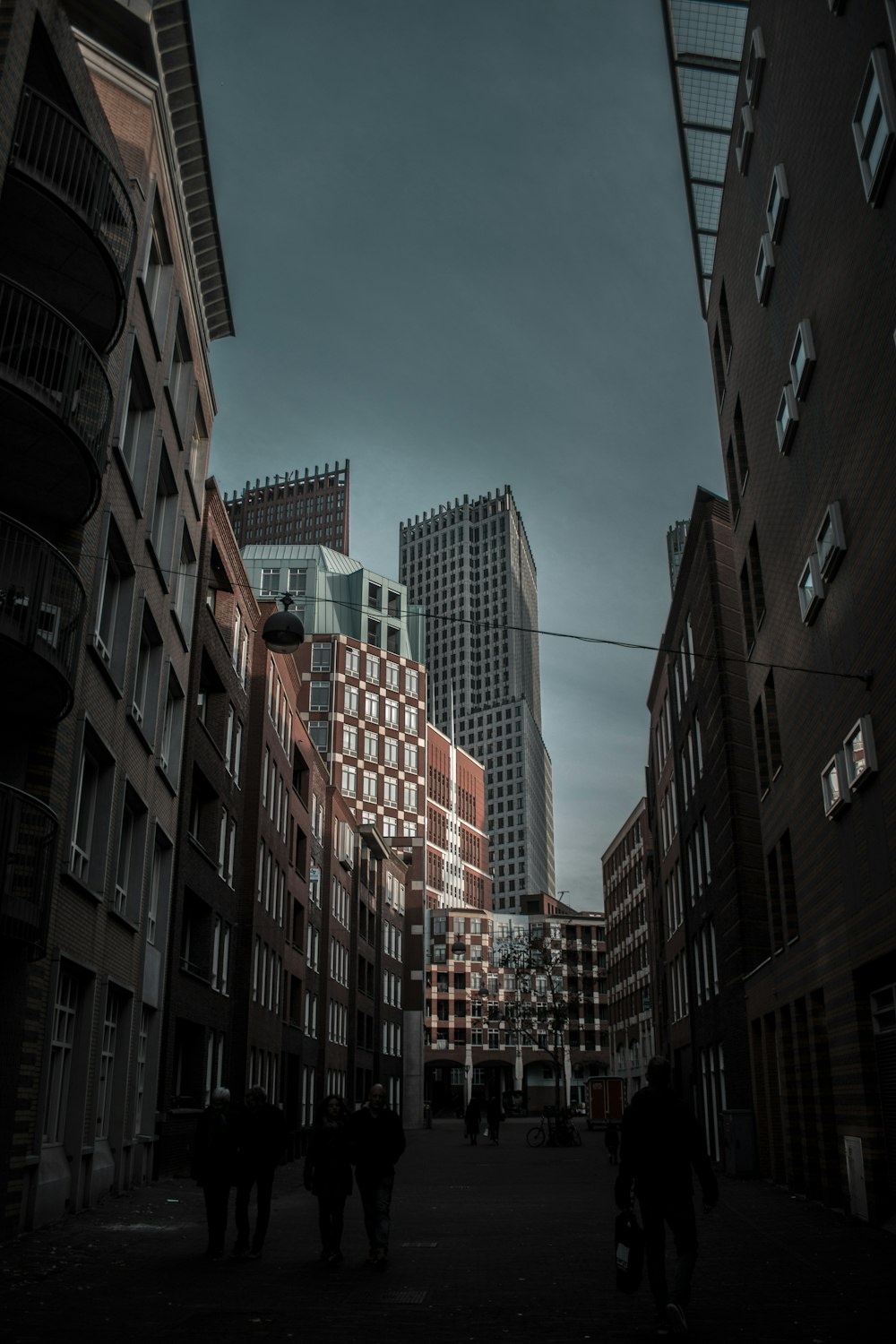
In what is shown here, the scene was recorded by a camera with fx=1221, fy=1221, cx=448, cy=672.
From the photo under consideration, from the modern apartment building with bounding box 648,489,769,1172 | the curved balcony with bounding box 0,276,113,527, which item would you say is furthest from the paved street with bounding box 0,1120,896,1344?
the modern apartment building with bounding box 648,489,769,1172

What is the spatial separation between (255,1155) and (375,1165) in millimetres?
1379

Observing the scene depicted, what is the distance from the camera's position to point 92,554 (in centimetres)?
1764

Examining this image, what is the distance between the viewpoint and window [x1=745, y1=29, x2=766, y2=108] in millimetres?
20406

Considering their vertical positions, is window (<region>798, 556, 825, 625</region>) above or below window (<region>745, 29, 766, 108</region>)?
below

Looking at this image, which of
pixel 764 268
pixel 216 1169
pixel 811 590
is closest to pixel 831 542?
pixel 811 590

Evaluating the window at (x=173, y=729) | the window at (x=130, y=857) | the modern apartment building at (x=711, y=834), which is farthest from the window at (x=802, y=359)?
the window at (x=173, y=729)

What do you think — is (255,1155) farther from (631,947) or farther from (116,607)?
(631,947)

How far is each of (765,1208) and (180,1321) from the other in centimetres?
1272

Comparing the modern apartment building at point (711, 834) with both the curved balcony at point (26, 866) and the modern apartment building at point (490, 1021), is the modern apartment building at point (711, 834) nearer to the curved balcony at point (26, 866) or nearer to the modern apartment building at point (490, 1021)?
the curved balcony at point (26, 866)

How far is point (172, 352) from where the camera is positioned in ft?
79.0

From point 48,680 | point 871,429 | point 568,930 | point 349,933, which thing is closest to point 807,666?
point 871,429

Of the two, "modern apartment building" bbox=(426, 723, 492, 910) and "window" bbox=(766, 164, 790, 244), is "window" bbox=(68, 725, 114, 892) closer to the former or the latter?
"window" bbox=(766, 164, 790, 244)

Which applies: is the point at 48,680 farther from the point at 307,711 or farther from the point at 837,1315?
the point at 307,711

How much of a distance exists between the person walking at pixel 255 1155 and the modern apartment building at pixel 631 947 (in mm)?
47605
